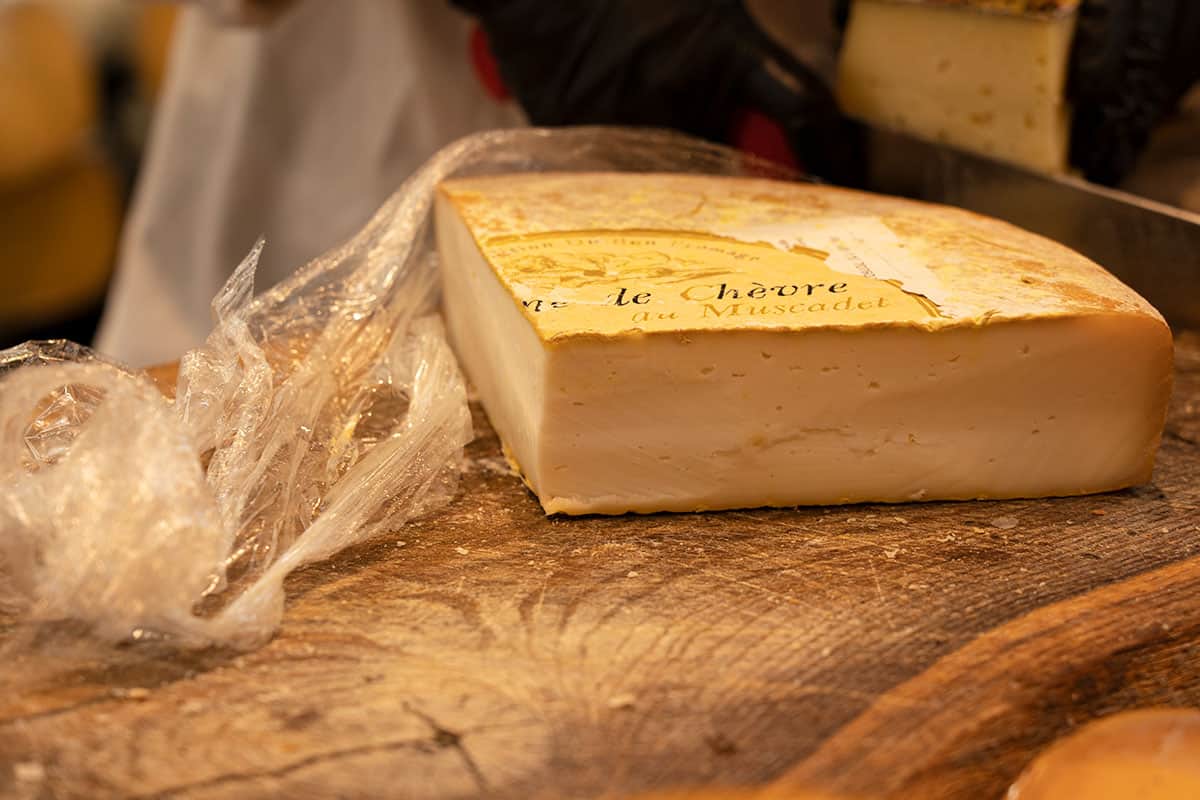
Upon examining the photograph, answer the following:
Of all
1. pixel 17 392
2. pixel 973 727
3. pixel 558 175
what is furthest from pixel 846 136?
pixel 17 392

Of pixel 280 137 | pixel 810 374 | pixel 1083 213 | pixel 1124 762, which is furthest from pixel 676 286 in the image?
pixel 280 137

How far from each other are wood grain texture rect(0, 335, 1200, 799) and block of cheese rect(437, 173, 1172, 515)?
48mm

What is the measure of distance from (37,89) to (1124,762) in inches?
127

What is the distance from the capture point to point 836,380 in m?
1.15

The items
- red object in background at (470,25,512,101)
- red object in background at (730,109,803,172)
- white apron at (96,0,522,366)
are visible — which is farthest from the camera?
white apron at (96,0,522,366)

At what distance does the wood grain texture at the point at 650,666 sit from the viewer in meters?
0.82

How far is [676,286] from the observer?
119 centimetres

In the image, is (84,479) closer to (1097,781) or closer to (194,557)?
(194,557)

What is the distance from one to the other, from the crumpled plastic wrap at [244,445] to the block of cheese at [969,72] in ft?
1.84

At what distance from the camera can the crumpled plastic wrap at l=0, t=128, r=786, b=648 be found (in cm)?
92

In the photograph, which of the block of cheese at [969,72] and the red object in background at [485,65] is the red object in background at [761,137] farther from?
the block of cheese at [969,72]

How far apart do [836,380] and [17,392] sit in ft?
2.34

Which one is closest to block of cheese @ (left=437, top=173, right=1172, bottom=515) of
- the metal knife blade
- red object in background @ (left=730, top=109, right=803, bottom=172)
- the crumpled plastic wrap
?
the crumpled plastic wrap

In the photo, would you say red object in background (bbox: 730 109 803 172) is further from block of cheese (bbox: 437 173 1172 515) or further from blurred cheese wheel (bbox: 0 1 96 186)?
blurred cheese wheel (bbox: 0 1 96 186)
